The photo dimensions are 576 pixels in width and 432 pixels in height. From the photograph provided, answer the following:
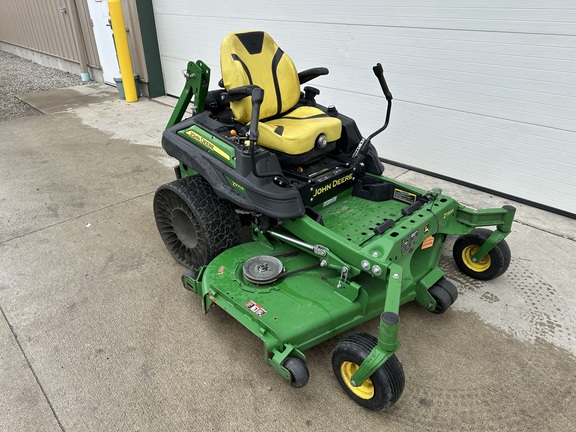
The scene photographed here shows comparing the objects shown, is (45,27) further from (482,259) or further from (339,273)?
(482,259)

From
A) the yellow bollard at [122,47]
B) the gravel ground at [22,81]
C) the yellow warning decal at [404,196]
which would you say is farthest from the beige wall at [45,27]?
the yellow warning decal at [404,196]

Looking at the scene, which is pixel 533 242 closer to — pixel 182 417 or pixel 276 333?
pixel 276 333

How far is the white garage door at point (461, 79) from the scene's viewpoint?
11.8 feet

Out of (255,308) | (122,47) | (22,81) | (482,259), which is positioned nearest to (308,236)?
(255,308)

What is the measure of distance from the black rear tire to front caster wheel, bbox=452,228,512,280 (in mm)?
1574

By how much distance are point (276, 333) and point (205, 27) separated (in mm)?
5606

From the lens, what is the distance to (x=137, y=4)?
23.2 feet

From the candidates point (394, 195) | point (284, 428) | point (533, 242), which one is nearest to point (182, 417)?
point (284, 428)

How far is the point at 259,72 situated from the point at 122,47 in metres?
4.90

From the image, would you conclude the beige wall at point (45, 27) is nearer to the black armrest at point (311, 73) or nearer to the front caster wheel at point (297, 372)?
the black armrest at point (311, 73)

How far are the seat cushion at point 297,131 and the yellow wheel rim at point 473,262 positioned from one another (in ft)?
4.02

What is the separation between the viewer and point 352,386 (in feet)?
7.18

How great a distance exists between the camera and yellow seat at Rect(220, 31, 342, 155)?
2932 mm

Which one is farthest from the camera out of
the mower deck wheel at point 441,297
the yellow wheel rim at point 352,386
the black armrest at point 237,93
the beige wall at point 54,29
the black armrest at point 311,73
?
the beige wall at point 54,29
